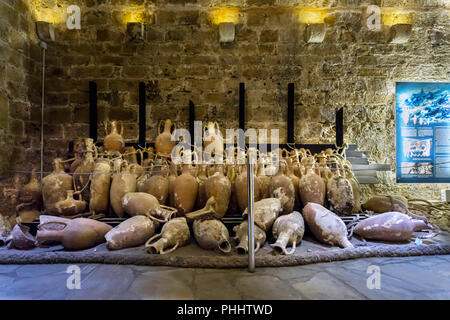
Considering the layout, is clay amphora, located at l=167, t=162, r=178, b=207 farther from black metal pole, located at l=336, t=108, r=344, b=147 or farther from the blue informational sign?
the blue informational sign

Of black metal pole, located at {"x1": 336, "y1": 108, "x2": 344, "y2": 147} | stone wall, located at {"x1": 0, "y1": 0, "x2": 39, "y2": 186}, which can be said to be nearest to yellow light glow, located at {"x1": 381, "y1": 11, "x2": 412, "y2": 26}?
black metal pole, located at {"x1": 336, "y1": 108, "x2": 344, "y2": 147}

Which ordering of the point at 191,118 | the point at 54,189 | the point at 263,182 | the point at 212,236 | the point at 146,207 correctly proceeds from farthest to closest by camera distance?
1. the point at 191,118
2. the point at 263,182
3. the point at 54,189
4. the point at 146,207
5. the point at 212,236

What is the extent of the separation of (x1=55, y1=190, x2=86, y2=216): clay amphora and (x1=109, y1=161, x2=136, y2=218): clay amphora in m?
0.30

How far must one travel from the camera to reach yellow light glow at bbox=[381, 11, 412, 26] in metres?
4.05

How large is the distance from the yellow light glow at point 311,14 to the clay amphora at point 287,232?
3313mm

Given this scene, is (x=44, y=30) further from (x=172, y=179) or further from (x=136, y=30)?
(x=172, y=179)

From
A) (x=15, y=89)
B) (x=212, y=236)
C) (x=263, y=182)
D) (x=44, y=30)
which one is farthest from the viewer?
(x=44, y=30)

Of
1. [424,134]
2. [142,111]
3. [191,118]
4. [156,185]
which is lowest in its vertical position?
[156,185]

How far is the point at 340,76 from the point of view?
4.07 m

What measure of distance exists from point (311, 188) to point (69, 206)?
236 cm

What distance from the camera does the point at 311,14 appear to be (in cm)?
405

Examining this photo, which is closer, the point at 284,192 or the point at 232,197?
the point at 284,192

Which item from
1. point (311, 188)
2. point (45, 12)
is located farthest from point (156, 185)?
point (45, 12)
